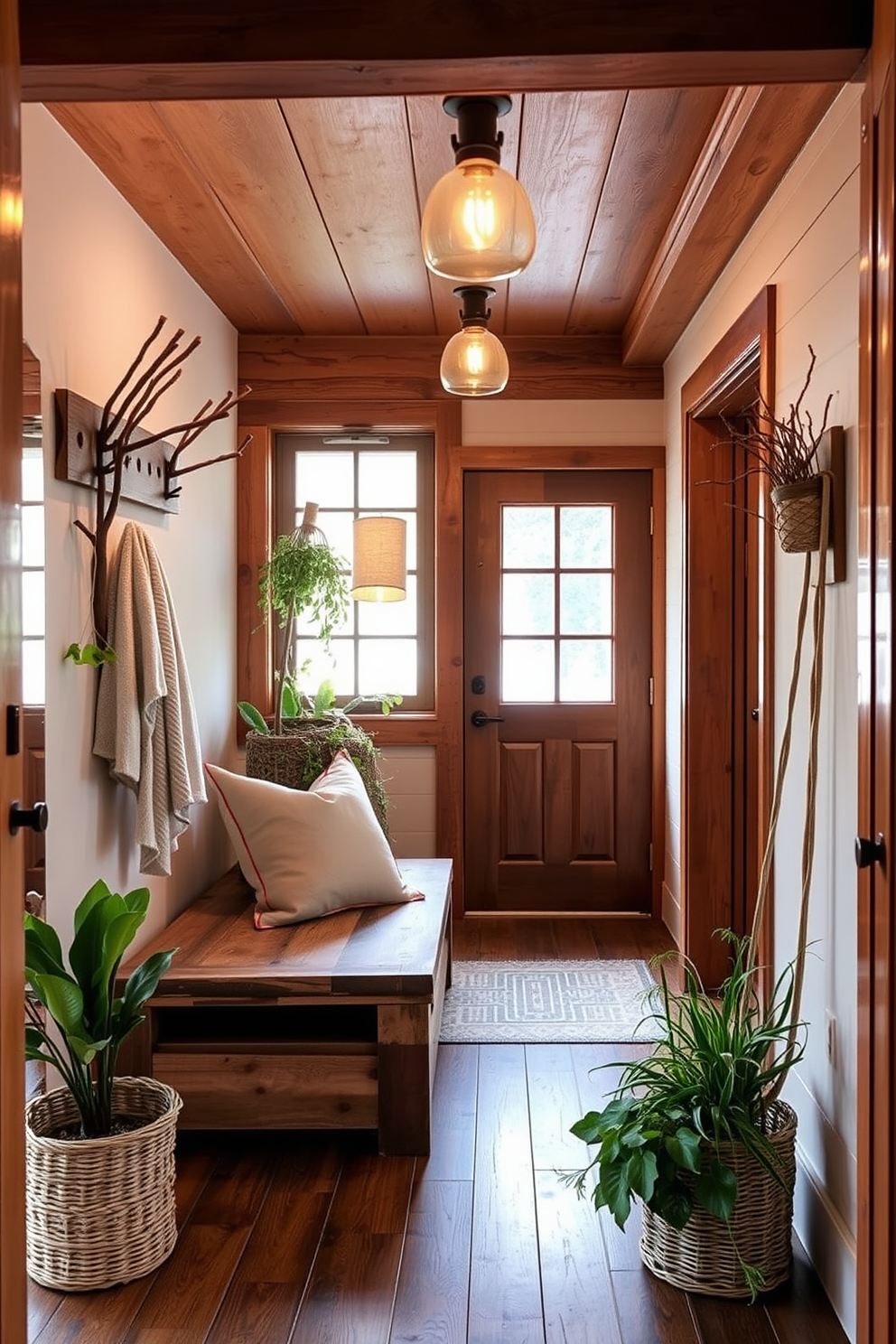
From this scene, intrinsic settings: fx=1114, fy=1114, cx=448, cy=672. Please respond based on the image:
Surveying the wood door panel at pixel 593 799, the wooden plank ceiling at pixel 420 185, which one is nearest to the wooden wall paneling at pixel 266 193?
the wooden plank ceiling at pixel 420 185

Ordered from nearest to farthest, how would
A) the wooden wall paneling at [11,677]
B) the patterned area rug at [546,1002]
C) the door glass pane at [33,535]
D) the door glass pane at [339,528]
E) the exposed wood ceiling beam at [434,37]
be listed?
the wooden wall paneling at [11,677]
the exposed wood ceiling beam at [434,37]
the door glass pane at [33,535]
the patterned area rug at [546,1002]
the door glass pane at [339,528]

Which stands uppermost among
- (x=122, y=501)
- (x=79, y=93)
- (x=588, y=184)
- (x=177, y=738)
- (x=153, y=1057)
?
(x=588, y=184)

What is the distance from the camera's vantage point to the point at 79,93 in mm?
1756

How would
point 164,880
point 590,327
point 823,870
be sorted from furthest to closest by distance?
point 590,327
point 164,880
point 823,870

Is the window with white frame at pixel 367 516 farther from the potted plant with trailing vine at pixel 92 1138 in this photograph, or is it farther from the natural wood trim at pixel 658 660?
the potted plant with trailing vine at pixel 92 1138

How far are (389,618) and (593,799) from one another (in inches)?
45.9

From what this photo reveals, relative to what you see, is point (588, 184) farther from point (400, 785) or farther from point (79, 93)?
point (400, 785)

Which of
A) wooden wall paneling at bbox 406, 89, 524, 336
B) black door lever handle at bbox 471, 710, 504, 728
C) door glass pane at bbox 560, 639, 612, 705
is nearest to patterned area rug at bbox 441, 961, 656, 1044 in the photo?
black door lever handle at bbox 471, 710, 504, 728

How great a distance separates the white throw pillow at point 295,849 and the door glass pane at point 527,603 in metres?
1.66

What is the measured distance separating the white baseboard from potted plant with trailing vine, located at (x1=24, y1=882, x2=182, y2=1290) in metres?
1.27

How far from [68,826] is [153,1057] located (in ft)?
1.99

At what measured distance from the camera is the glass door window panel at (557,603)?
4.73 meters

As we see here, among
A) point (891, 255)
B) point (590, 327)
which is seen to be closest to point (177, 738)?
point (891, 255)

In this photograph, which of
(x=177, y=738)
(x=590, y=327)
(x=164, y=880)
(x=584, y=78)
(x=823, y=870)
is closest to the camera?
(x=584, y=78)
